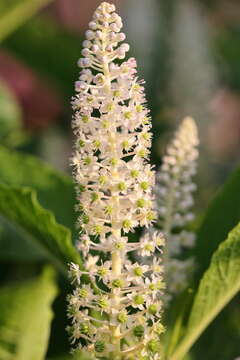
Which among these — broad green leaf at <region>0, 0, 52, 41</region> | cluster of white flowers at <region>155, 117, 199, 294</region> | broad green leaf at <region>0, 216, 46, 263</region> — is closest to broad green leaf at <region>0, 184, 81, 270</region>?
cluster of white flowers at <region>155, 117, 199, 294</region>

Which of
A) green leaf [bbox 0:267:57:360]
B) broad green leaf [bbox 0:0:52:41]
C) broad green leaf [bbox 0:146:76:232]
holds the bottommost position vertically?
green leaf [bbox 0:267:57:360]

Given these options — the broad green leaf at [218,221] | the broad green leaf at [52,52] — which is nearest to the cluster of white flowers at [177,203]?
the broad green leaf at [218,221]

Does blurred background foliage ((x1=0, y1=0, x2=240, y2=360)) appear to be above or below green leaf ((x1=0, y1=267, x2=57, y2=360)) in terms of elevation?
above

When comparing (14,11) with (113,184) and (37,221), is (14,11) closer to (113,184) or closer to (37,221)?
(37,221)

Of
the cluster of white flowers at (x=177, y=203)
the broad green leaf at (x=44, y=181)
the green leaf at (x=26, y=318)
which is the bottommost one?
the green leaf at (x=26, y=318)

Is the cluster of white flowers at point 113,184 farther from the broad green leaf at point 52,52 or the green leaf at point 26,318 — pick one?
the broad green leaf at point 52,52

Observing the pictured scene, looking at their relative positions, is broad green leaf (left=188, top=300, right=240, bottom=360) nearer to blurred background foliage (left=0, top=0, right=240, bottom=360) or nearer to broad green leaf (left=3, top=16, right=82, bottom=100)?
blurred background foliage (left=0, top=0, right=240, bottom=360)
